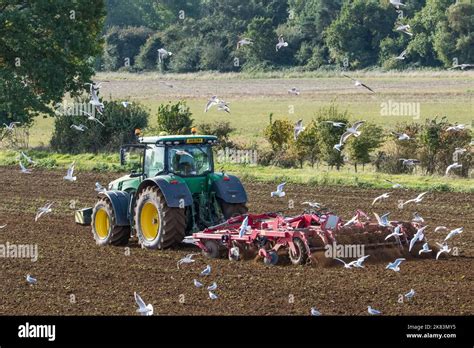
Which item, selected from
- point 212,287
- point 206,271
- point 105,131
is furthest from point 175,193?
point 105,131

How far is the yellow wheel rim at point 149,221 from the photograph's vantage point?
699 inches

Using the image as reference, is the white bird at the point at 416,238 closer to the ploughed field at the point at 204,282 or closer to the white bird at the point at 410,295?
the ploughed field at the point at 204,282

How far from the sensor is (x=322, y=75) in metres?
78.2

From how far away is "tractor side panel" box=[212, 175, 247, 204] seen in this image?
17.8 meters

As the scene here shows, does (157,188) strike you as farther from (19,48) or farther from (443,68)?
(443,68)

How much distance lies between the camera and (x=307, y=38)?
79562 mm

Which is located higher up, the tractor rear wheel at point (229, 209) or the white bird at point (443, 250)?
the tractor rear wheel at point (229, 209)

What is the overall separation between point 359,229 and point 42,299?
553 centimetres

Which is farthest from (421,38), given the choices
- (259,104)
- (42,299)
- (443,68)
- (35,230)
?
(42,299)

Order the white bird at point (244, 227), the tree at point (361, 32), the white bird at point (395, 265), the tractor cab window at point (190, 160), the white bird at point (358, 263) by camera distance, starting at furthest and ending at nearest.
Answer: the tree at point (361, 32) → the tractor cab window at point (190, 160) → the white bird at point (244, 227) → the white bird at point (358, 263) → the white bird at point (395, 265)

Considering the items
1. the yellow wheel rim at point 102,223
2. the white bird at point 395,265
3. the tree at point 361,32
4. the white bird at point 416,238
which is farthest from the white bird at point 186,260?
the tree at point 361,32

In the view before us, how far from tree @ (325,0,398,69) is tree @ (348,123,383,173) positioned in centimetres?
4500

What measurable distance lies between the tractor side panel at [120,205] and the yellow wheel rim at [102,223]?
42 cm

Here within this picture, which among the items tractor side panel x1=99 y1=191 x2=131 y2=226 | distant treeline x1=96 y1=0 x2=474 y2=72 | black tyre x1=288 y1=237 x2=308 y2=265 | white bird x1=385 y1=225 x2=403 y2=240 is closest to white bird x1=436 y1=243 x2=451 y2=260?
white bird x1=385 y1=225 x2=403 y2=240
